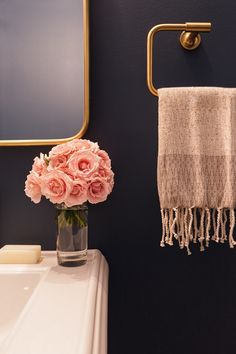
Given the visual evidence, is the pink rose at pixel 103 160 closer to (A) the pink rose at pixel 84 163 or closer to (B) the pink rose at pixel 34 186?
(A) the pink rose at pixel 84 163

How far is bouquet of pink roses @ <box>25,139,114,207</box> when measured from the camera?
75cm

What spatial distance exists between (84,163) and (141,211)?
0.92 feet

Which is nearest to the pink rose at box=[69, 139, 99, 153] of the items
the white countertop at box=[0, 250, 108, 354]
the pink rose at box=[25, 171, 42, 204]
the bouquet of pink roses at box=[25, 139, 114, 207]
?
the bouquet of pink roses at box=[25, 139, 114, 207]

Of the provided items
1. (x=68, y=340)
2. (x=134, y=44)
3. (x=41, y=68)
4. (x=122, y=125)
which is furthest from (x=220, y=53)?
(x=68, y=340)

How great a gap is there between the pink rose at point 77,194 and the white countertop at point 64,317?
152 mm

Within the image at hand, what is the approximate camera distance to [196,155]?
2.75ft

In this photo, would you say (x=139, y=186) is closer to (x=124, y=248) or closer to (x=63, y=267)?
(x=124, y=248)

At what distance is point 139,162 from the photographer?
3.21 feet

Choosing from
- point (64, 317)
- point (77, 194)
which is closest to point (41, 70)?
point (77, 194)

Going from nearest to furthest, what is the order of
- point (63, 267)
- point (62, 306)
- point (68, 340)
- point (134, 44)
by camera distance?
point (68, 340), point (62, 306), point (63, 267), point (134, 44)

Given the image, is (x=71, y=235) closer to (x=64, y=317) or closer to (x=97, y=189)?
(x=97, y=189)

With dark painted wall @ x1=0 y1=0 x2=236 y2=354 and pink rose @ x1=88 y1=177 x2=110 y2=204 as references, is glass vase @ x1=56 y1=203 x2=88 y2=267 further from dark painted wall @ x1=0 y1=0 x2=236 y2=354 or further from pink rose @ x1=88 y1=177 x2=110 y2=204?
dark painted wall @ x1=0 y1=0 x2=236 y2=354

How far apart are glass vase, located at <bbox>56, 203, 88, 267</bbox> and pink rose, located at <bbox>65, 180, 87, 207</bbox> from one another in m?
0.05

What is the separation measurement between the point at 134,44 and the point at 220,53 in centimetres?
25
